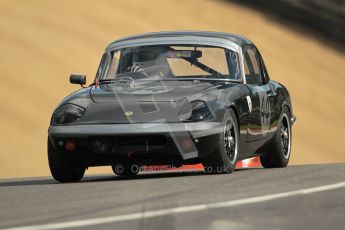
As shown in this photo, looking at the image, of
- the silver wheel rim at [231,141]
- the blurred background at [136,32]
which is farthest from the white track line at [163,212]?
the blurred background at [136,32]

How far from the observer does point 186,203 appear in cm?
715

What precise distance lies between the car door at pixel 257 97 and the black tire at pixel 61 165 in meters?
1.80

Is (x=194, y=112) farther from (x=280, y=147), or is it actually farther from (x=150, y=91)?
(x=280, y=147)

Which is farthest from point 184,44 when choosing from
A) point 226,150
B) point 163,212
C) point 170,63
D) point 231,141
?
point 163,212

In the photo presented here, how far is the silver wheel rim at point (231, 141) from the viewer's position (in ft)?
33.7

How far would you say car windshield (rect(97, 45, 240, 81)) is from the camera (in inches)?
444

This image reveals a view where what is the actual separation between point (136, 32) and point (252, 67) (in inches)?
484

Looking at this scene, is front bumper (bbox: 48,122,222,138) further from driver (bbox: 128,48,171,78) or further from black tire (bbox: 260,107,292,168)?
black tire (bbox: 260,107,292,168)

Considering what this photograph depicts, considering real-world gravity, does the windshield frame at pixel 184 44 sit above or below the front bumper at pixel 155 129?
above

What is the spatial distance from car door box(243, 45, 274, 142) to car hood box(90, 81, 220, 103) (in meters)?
0.69

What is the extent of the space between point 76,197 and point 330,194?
1.84 meters

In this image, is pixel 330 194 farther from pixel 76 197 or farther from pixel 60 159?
pixel 60 159

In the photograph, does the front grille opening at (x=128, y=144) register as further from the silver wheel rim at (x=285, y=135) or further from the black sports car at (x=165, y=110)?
the silver wheel rim at (x=285, y=135)

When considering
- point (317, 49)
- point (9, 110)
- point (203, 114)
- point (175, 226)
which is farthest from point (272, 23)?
point (175, 226)
